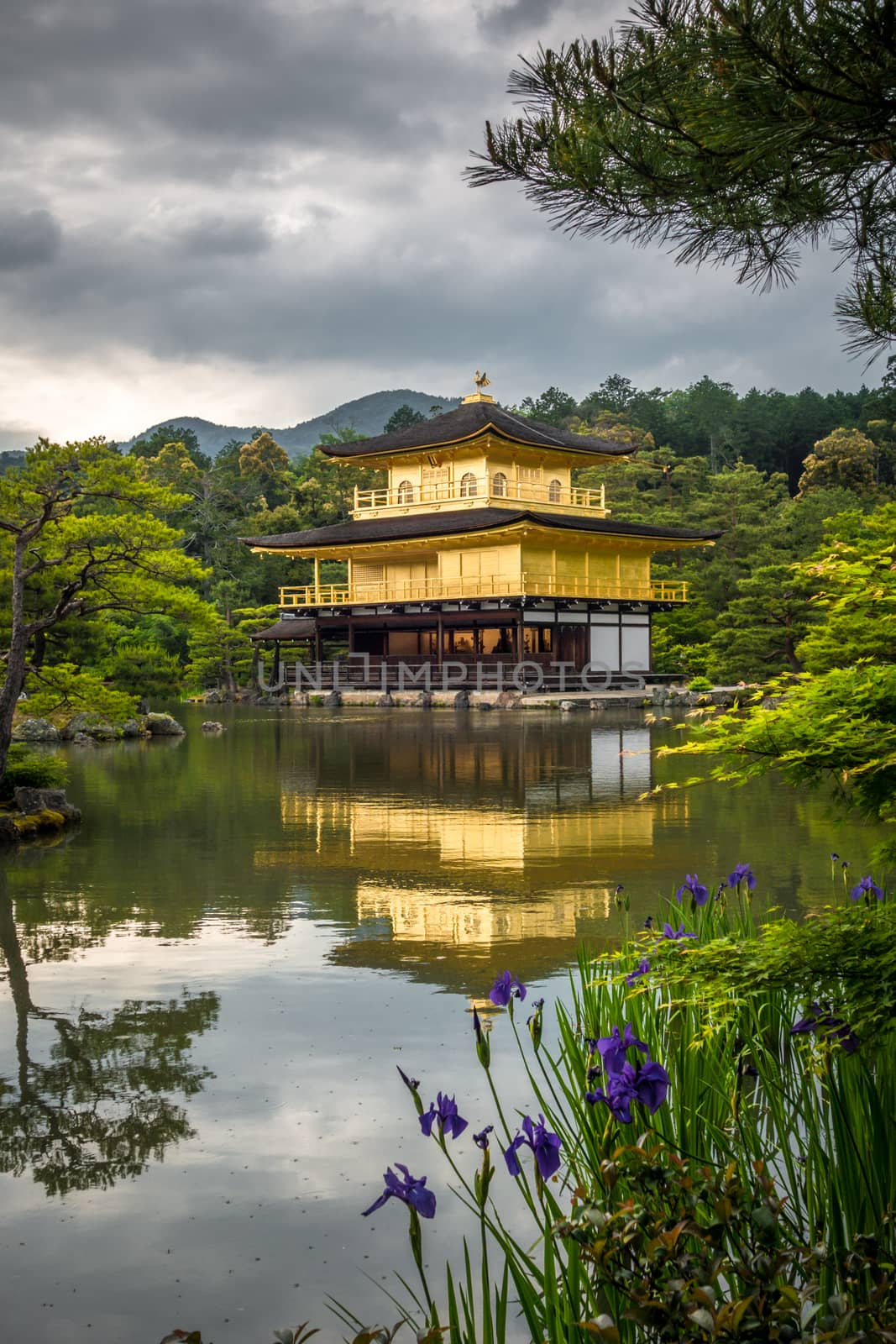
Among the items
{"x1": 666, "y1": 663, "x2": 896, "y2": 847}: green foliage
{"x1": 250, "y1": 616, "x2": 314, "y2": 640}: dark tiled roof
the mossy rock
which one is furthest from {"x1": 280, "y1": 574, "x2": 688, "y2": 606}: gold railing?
{"x1": 666, "y1": 663, "x2": 896, "y2": 847}: green foliage

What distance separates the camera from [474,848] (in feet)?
30.7

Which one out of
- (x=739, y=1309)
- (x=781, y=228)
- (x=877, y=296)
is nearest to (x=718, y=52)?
(x=781, y=228)

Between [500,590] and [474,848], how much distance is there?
968 inches

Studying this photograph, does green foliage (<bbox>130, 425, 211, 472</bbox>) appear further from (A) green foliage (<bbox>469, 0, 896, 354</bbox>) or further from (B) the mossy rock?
(A) green foliage (<bbox>469, 0, 896, 354</bbox>)

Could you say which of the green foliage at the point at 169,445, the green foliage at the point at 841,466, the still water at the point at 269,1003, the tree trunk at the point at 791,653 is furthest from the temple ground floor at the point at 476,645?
the green foliage at the point at 169,445

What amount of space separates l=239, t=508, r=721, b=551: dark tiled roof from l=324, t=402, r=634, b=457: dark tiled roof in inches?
88.9

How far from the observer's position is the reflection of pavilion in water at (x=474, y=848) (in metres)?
6.35

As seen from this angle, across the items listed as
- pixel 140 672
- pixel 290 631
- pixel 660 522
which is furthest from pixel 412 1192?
pixel 660 522

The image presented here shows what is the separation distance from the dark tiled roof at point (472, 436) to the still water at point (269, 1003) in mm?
25531

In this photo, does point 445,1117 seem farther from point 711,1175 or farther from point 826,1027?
point 826,1027

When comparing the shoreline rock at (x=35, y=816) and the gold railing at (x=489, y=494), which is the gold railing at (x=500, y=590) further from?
the shoreline rock at (x=35, y=816)

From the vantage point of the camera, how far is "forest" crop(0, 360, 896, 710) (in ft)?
60.4

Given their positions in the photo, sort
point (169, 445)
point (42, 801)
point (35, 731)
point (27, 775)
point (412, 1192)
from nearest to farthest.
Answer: point (412, 1192) < point (42, 801) < point (27, 775) < point (35, 731) < point (169, 445)

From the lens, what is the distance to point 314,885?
791 centimetres
